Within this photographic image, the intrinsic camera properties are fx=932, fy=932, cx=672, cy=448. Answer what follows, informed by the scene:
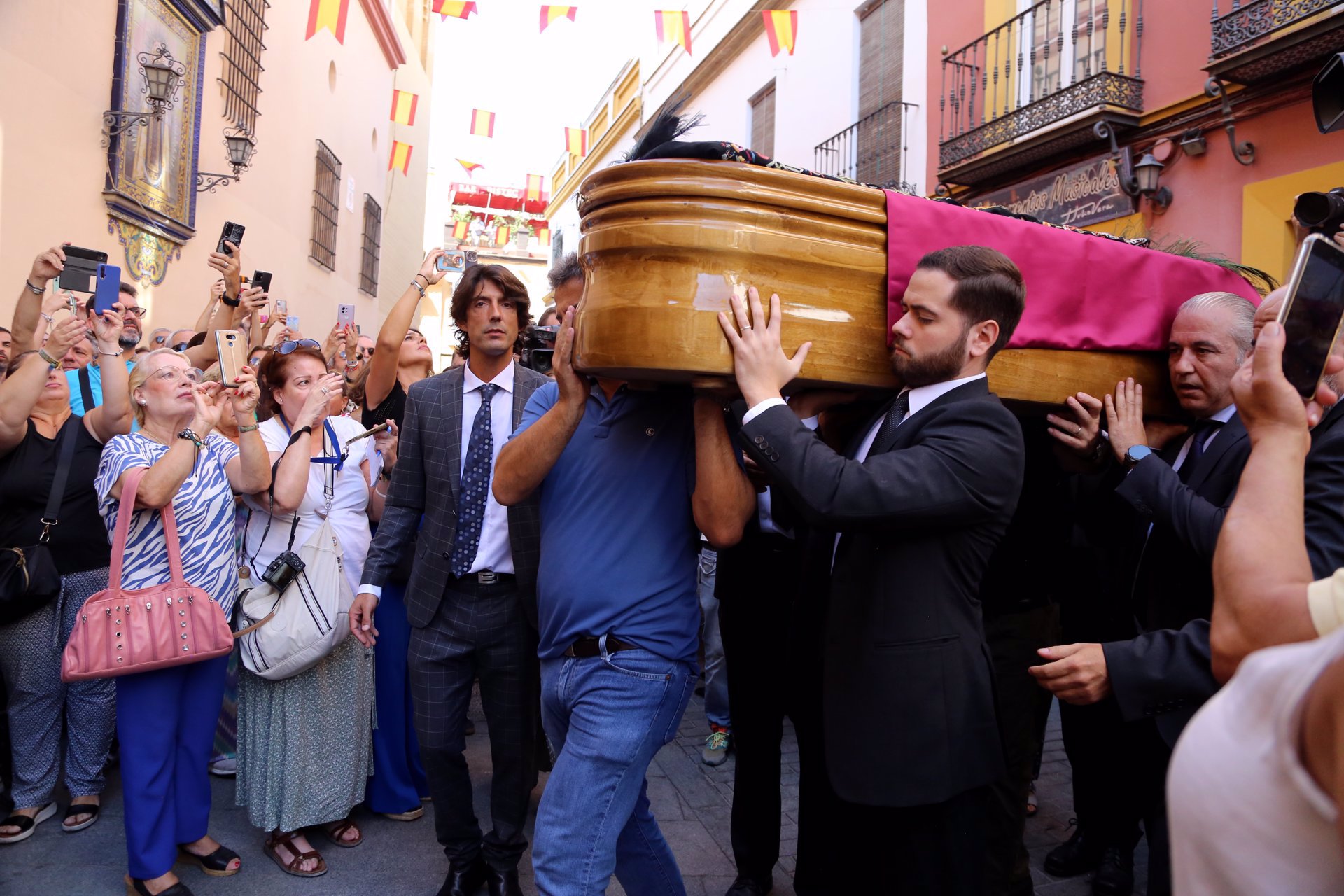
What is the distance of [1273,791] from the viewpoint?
75 cm

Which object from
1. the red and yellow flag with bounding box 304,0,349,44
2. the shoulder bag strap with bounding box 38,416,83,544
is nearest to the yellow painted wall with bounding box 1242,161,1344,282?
the shoulder bag strap with bounding box 38,416,83,544

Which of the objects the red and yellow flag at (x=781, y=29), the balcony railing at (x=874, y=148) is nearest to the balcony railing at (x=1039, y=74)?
the balcony railing at (x=874, y=148)

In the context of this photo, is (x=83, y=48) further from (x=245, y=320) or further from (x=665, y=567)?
(x=665, y=567)

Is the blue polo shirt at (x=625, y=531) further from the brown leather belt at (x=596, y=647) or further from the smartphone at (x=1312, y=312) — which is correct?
the smartphone at (x=1312, y=312)

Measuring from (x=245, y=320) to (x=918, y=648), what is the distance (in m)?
4.66

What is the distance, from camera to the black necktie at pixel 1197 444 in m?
2.63

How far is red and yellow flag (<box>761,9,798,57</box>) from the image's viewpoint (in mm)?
13133

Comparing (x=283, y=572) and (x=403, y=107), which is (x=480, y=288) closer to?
(x=283, y=572)

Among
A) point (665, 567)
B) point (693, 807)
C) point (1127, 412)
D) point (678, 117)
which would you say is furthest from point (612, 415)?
point (693, 807)

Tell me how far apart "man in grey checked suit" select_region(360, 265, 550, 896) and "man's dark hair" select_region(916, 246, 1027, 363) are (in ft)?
5.02

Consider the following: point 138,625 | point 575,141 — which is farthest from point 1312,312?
point 575,141

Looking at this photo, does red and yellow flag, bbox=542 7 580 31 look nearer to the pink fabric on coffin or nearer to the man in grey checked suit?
the man in grey checked suit

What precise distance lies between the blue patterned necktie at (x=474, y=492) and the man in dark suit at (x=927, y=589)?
1.37 meters

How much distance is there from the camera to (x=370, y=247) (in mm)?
15625
